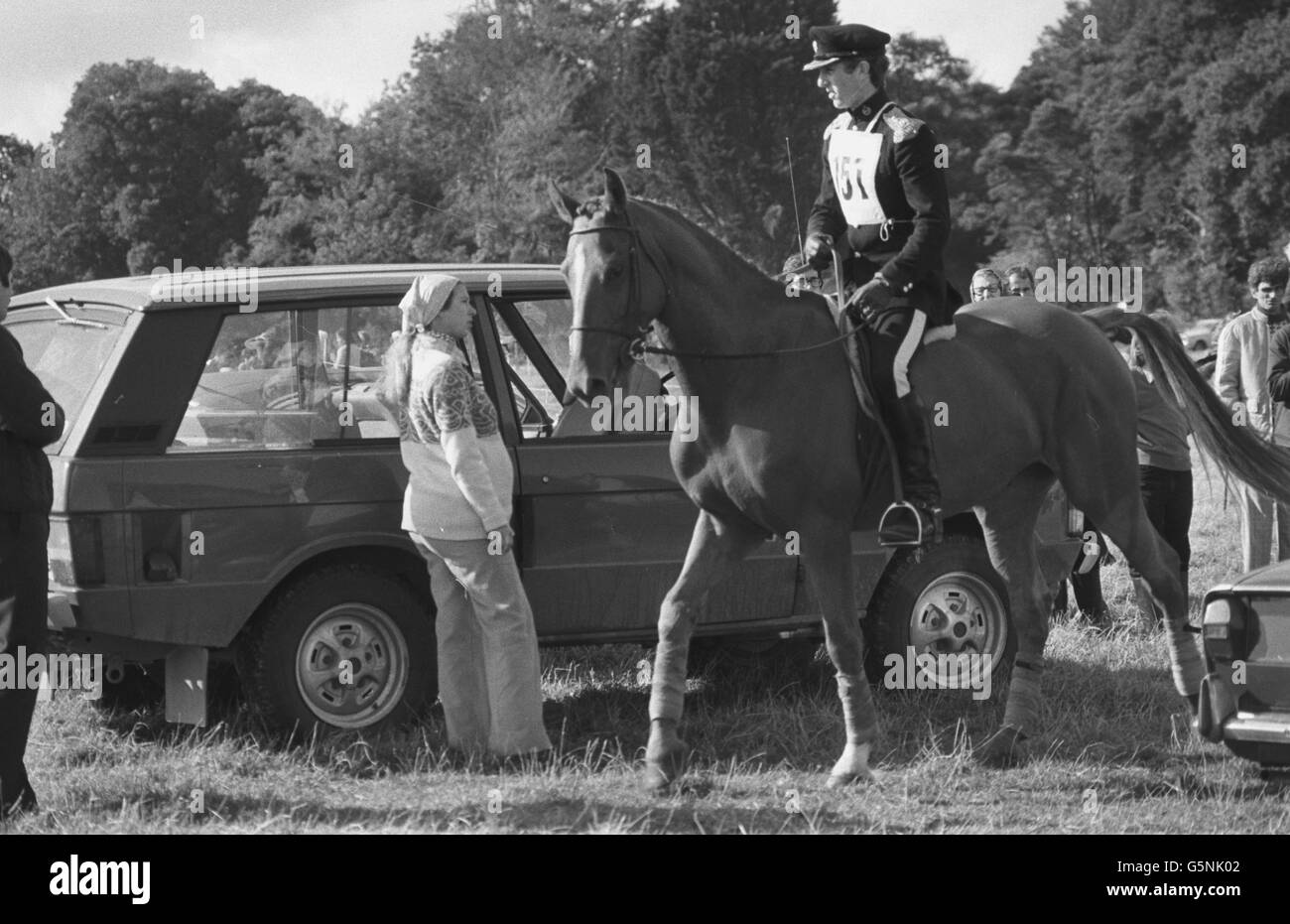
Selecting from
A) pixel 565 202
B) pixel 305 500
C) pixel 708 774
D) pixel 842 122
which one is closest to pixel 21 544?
pixel 305 500

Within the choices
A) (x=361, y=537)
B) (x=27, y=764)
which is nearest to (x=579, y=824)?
(x=361, y=537)

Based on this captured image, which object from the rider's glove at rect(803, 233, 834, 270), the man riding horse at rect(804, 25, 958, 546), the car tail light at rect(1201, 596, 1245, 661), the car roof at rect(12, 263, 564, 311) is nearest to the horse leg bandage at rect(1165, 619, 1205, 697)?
the man riding horse at rect(804, 25, 958, 546)

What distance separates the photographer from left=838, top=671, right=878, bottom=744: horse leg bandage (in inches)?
274

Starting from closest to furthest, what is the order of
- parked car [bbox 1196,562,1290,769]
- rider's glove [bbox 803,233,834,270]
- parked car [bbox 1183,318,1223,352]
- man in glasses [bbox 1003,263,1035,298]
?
1. parked car [bbox 1196,562,1290,769]
2. rider's glove [bbox 803,233,834,270]
3. man in glasses [bbox 1003,263,1035,298]
4. parked car [bbox 1183,318,1223,352]

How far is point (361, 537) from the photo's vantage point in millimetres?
7383

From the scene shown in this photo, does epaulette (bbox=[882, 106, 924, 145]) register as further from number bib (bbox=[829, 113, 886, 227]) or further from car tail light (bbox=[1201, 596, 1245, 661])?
car tail light (bbox=[1201, 596, 1245, 661])

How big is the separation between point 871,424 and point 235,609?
8.71 feet

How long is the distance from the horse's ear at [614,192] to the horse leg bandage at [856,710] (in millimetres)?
2060

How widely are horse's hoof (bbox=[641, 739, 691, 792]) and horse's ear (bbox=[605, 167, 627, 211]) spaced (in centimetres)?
210

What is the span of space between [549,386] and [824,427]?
→ 1.51m

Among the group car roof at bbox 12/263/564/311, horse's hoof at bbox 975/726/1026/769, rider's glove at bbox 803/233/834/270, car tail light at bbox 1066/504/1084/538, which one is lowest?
horse's hoof at bbox 975/726/1026/769

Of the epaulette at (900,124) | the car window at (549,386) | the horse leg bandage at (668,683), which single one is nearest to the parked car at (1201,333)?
the car window at (549,386)

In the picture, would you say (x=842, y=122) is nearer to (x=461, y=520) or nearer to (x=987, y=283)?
(x=461, y=520)
